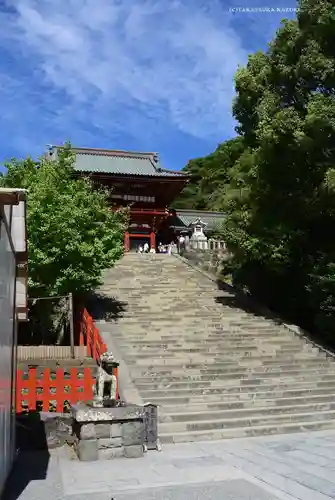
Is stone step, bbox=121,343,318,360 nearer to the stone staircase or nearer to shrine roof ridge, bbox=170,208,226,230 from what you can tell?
the stone staircase

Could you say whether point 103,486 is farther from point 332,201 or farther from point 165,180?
point 165,180

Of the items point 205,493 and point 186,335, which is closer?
point 205,493

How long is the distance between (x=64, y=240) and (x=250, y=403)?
6.70 meters

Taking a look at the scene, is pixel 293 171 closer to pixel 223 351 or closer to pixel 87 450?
pixel 223 351

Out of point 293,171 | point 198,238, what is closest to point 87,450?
point 293,171

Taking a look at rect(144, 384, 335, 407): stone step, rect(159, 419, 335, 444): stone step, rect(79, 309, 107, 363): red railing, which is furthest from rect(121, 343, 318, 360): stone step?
rect(159, 419, 335, 444): stone step

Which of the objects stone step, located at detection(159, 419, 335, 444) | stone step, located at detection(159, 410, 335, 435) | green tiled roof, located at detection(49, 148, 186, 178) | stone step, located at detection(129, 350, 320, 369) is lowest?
stone step, located at detection(159, 419, 335, 444)

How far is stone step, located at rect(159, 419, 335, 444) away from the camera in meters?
8.82

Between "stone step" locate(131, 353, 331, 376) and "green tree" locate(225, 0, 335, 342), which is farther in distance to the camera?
"green tree" locate(225, 0, 335, 342)

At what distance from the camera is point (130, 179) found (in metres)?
28.9

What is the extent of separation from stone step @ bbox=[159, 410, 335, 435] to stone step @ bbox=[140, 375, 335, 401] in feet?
3.34

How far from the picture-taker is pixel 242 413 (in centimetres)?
996

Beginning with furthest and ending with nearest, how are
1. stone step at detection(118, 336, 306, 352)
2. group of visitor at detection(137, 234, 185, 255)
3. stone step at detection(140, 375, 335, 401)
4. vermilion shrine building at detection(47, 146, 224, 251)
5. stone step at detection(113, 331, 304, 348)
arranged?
vermilion shrine building at detection(47, 146, 224, 251)
group of visitor at detection(137, 234, 185, 255)
stone step at detection(113, 331, 304, 348)
stone step at detection(118, 336, 306, 352)
stone step at detection(140, 375, 335, 401)

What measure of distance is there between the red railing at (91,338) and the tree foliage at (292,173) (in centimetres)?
650
